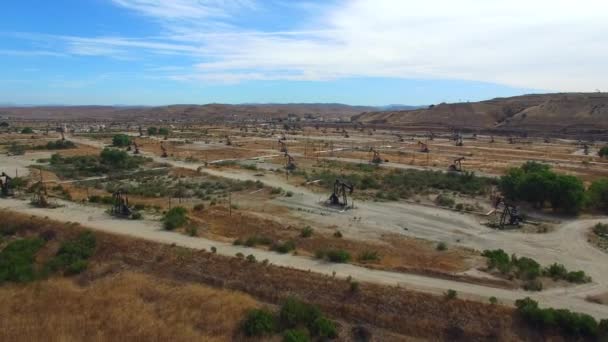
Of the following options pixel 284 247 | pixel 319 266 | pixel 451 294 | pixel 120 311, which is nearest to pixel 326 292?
pixel 319 266

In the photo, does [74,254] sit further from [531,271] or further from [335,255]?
[531,271]

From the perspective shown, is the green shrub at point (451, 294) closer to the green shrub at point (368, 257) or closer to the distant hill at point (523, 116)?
the green shrub at point (368, 257)

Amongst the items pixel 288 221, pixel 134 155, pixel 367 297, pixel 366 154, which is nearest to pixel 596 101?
pixel 366 154

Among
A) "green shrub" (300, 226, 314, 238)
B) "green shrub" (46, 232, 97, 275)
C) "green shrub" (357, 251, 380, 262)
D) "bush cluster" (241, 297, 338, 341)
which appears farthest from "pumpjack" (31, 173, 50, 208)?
"green shrub" (357, 251, 380, 262)

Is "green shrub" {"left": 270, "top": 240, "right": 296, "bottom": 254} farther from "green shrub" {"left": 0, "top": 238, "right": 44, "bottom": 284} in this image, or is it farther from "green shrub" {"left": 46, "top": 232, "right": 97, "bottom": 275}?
"green shrub" {"left": 0, "top": 238, "right": 44, "bottom": 284}

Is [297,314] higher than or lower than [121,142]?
lower

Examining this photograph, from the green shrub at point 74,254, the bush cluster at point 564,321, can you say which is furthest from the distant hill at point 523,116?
the green shrub at point 74,254
